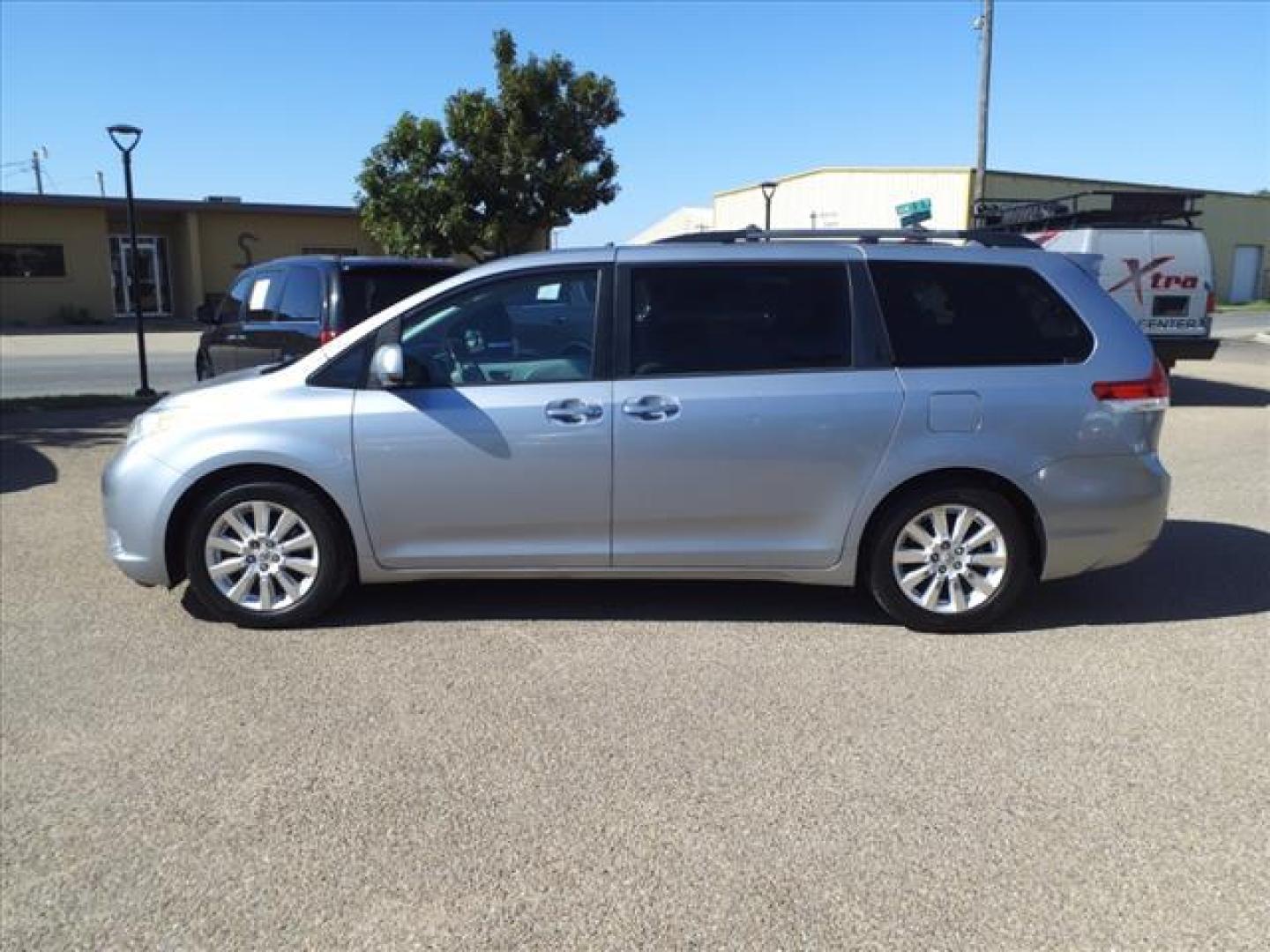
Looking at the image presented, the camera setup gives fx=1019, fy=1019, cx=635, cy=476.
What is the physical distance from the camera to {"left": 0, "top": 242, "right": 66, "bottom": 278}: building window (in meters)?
31.3

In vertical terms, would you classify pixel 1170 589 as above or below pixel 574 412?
below

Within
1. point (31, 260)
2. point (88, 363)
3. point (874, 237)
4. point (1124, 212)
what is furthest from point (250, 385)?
point (31, 260)

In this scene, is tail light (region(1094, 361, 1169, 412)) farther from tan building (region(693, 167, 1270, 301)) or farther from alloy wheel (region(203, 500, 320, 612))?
tan building (region(693, 167, 1270, 301))

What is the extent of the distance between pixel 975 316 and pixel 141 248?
3465cm

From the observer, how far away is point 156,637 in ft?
15.5

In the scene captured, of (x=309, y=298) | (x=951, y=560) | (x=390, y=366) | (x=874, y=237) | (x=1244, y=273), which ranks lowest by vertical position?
(x=951, y=560)

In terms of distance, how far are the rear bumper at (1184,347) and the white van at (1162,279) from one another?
0.03 feet

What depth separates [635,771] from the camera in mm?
3416

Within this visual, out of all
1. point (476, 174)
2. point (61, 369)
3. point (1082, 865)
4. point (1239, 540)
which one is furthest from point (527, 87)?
point (1082, 865)

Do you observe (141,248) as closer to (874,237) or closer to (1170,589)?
(874,237)

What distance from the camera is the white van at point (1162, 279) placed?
41.0 ft

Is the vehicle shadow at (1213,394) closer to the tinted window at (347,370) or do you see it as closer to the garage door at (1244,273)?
the tinted window at (347,370)

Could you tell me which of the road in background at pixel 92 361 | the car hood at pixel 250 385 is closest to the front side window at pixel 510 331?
the car hood at pixel 250 385

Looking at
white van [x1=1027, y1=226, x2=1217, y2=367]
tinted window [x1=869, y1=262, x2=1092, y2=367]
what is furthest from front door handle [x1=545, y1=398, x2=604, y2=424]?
white van [x1=1027, y1=226, x2=1217, y2=367]
